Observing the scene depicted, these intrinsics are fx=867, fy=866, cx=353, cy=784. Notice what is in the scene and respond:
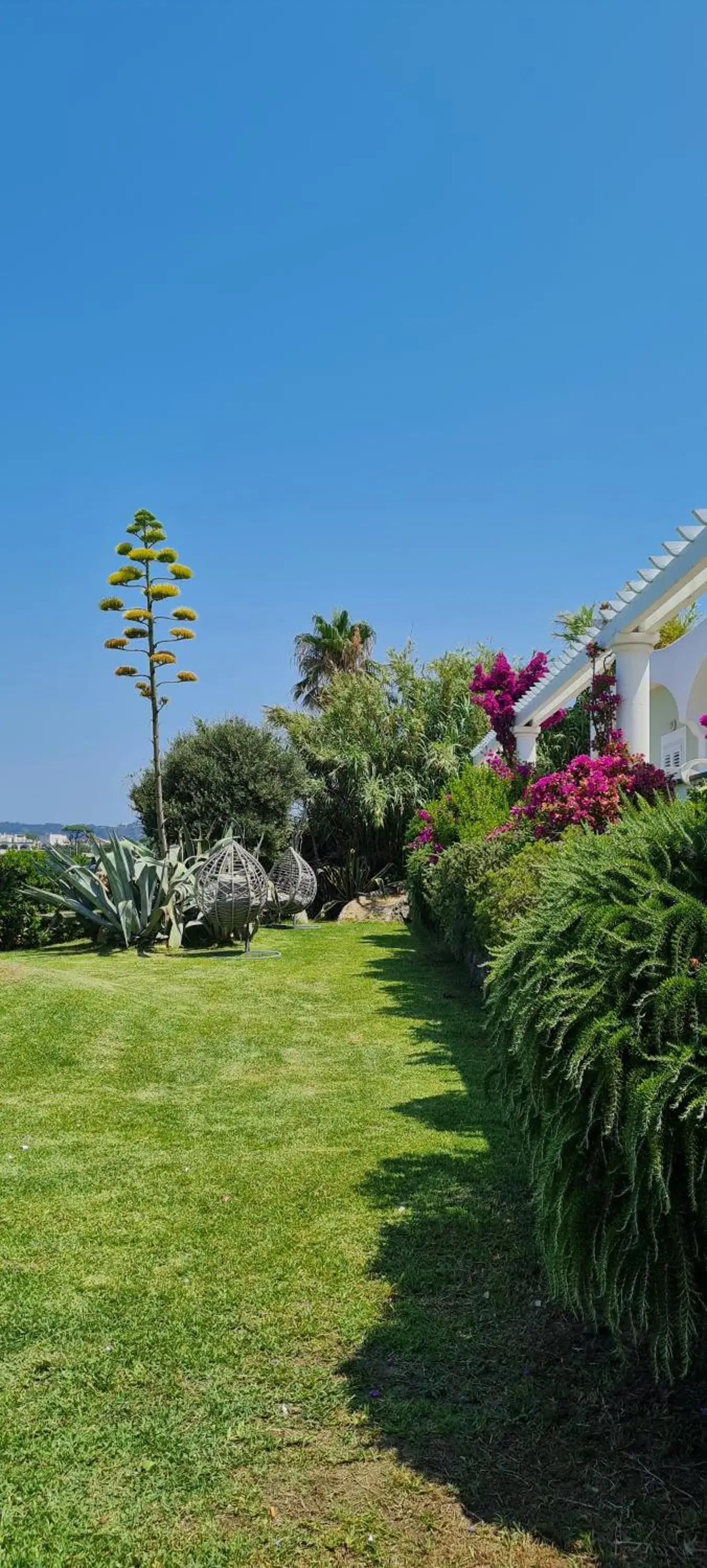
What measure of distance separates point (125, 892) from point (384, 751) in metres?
7.67

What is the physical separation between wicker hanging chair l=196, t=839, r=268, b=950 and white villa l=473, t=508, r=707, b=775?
413cm

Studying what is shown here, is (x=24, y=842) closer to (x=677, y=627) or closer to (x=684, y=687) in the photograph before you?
(x=684, y=687)

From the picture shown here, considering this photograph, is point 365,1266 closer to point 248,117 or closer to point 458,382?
point 248,117

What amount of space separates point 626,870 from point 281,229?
9166 mm

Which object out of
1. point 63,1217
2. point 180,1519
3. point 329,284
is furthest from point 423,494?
point 180,1519

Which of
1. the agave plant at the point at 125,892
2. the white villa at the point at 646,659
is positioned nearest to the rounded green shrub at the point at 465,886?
the white villa at the point at 646,659

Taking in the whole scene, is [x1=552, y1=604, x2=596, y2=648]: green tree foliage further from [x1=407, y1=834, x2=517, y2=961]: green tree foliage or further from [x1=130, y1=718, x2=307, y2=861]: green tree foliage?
[x1=407, y1=834, x2=517, y2=961]: green tree foliage

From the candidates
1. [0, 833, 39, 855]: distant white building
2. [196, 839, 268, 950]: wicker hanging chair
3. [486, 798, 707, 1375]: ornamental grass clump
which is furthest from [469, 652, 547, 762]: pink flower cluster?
[486, 798, 707, 1375]: ornamental grass clump

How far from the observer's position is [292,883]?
13.1 m

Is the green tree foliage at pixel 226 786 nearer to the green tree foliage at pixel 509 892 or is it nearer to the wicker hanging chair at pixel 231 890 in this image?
the wicker hanging chair at pixel 231 890

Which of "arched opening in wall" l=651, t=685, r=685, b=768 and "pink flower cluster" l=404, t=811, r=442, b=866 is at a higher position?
"arched opening in wall" l=651, t=685, r=685, b=768

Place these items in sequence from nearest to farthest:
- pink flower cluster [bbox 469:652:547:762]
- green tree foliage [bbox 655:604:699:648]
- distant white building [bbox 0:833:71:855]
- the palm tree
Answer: pink flower cluster [bbox 469:652:547:762] < distant white building [bbox 0:833:71:855] < green tree foliage [bbox 655:604:699:648] < the palm tree

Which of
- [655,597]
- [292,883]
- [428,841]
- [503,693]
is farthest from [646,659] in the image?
[292,883]

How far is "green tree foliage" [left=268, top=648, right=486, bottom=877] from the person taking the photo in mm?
16750
